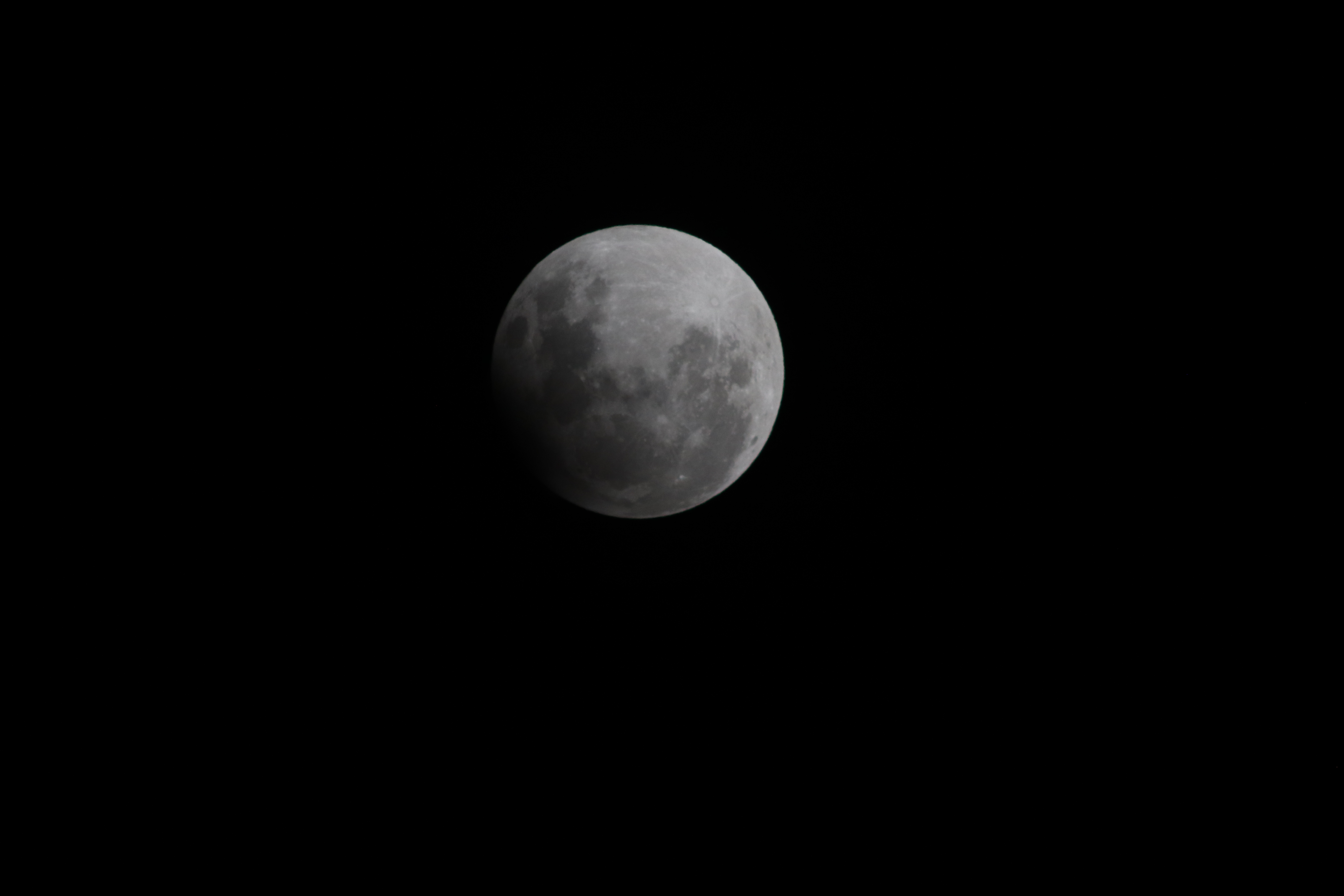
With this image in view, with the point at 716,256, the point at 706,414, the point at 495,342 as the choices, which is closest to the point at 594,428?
the point at 706,414

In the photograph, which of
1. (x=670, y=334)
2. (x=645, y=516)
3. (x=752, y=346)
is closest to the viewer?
(x=670, y=334)

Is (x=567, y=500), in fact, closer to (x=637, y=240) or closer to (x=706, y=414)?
(x=706, y=414)

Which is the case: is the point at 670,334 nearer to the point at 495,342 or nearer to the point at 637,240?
the point at 637,240

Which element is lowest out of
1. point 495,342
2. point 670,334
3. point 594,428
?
point 594,428

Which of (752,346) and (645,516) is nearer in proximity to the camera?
(752,346)

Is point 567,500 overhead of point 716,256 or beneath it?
beneath

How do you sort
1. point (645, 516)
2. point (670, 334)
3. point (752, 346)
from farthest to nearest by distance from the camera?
1. point (645, 516)
2. point (752, 346)
3. point (670, 334)

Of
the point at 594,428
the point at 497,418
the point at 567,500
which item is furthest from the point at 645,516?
the point at 497,418
